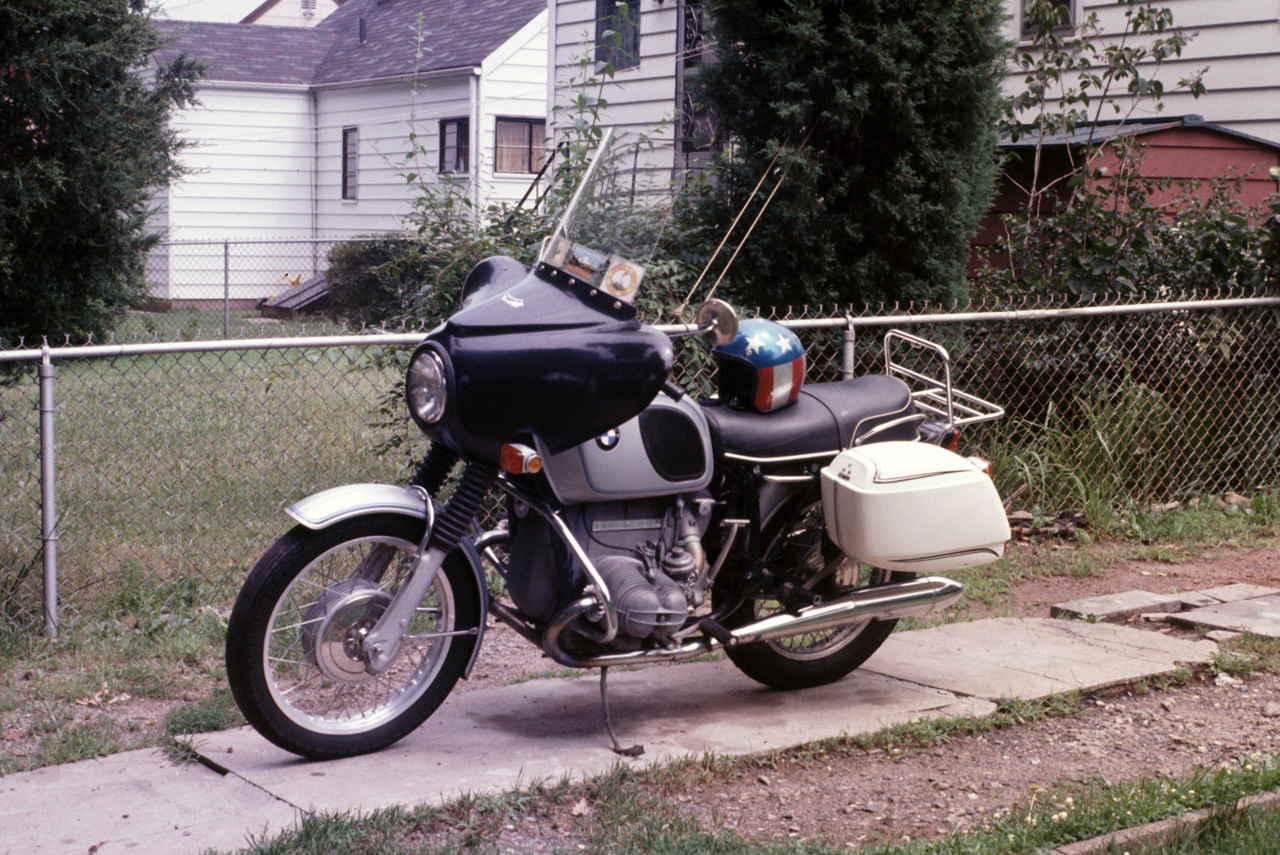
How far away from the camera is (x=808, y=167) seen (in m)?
7.05

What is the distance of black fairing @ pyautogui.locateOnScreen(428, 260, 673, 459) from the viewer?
3.59 m

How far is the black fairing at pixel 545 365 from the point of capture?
3.59m

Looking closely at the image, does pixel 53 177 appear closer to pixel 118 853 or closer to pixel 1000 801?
pixel 118 853

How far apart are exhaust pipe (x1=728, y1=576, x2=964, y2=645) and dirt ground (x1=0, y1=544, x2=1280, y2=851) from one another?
413mm

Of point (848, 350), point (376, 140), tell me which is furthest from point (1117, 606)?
point (376, 140)

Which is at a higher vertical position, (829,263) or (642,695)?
(829,263)

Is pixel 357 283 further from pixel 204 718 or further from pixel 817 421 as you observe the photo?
pixel 817 421

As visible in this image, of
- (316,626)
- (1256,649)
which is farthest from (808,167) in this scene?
(316,626)

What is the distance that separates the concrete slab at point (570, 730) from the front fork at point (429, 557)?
1.10 feet

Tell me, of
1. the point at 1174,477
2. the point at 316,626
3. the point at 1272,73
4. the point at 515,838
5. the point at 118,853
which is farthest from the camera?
the point at 1272,73

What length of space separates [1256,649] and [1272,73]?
7289mm

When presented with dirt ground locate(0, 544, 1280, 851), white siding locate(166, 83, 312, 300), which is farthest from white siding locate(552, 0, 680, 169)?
white siding locate(166, 83, 312, 300)

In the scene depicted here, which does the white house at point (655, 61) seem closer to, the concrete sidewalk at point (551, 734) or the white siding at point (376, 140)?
the concrete sidewalk at point (551, 734)

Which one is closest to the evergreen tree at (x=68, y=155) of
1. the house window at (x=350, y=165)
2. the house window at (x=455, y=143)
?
the house window at (x=455, y=143)
